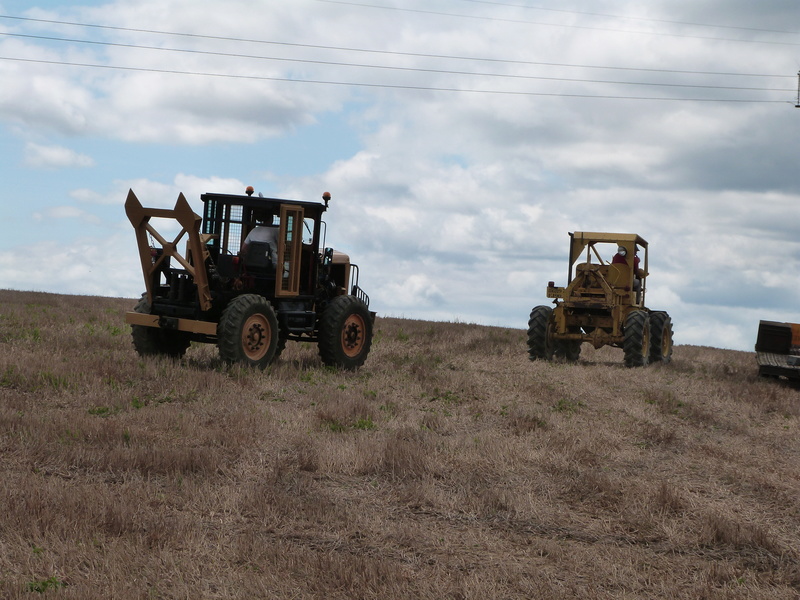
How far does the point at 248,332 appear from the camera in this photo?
12.8 metres

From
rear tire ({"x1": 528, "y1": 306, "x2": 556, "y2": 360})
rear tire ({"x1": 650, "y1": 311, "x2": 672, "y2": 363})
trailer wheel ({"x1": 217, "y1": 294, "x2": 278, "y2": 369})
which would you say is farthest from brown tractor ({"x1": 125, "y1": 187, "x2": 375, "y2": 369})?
rear tire ({"x1": 650, "y1": 311, "x2": 672, "y2": 363})

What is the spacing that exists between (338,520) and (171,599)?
5.29 feet

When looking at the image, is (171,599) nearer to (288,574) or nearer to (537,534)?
(288,574)

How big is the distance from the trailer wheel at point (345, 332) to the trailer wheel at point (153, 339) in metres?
2.25

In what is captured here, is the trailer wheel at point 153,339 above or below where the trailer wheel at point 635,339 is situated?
below

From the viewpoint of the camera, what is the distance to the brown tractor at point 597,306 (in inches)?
704

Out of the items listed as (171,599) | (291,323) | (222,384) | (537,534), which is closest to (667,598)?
(537,534)

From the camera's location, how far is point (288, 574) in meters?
5.21

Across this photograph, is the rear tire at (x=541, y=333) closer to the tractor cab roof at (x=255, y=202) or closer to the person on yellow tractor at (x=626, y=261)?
the person on yellow tractor at (x=626, y=261)

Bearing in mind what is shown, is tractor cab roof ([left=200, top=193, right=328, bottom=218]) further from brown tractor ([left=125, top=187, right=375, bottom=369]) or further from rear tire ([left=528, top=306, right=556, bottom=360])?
rear tire ([left=528, top=306, right=556, bottom=360])

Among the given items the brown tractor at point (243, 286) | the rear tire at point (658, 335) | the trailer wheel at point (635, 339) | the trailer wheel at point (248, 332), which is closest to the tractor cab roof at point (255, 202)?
the brown tractor at point (243, 286)

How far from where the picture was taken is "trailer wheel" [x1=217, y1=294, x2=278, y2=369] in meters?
12.4

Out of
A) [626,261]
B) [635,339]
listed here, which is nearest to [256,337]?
[635,339]

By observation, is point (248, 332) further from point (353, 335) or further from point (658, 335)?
point (658, 335)
